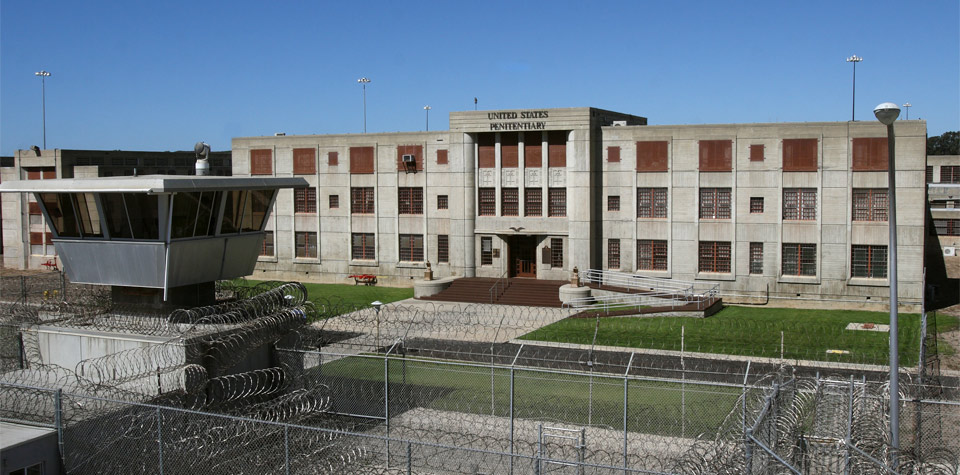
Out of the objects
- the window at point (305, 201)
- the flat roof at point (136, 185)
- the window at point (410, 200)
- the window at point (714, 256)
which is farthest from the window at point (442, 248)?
the flat roof at point (136, 185)

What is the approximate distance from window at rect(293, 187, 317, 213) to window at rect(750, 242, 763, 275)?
24.7 m

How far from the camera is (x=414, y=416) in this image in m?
23.2

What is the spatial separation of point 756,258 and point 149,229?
2873 cm

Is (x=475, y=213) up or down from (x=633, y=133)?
down

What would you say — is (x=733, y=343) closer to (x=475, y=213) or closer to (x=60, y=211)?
(x=475, y=213)

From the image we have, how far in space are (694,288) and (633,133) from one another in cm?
830

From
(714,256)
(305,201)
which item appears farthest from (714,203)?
(305,201)

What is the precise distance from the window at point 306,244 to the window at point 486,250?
35.3 feet

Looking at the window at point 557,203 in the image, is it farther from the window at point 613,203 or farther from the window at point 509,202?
the window at point 613,203

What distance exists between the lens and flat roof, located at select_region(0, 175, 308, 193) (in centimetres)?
2306

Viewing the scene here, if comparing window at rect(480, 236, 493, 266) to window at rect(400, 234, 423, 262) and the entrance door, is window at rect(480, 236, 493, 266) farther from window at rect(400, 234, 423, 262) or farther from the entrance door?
window at rect(400, 234, 423, 262)

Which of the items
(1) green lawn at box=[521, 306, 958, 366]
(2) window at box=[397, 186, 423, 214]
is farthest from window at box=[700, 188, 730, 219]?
(2) window at box=[397, 186, 423, 214]

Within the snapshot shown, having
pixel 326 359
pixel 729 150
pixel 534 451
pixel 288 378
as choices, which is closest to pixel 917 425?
pixel 534 451

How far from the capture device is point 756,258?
138 ft
